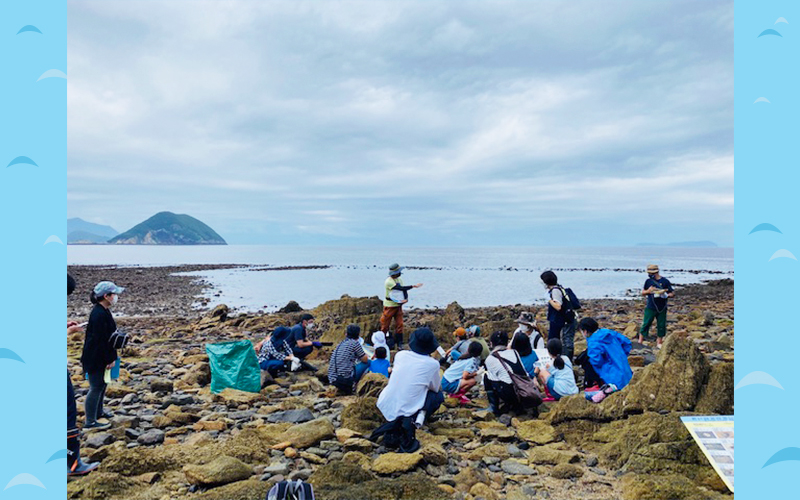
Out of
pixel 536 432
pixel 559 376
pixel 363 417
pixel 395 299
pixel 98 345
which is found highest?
pixel 395 299

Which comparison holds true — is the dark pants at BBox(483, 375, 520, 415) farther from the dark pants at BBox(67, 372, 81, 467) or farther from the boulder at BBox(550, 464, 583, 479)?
the dark pants at BBox(67, 372, 81, 467)

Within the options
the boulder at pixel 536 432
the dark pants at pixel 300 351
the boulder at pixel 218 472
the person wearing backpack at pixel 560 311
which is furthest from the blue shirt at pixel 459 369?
the boulder at pixel 218 472

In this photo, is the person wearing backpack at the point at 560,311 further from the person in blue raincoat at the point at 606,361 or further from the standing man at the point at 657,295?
the standing man at the point at 657,295

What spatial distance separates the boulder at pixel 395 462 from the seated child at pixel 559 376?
329cm

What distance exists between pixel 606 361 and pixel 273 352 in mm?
6667

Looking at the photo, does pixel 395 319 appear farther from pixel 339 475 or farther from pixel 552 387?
pixel 339 475

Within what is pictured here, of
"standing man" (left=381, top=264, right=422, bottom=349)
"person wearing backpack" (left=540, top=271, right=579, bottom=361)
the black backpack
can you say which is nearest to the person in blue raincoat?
"person wearing backpack" (left=540, top=271, right=579, bottom=361)

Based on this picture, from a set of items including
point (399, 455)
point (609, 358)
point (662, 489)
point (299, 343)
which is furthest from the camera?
point (299, 343)

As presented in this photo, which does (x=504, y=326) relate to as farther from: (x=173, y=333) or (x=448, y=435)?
(x=173, y=333)

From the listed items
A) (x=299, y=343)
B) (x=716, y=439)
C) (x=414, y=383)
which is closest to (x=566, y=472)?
(x=716, y=439)

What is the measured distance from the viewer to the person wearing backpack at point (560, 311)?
9.16m

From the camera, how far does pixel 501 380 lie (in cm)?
730

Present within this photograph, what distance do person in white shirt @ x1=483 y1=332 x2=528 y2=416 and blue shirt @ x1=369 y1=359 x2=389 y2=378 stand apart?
2236mm
